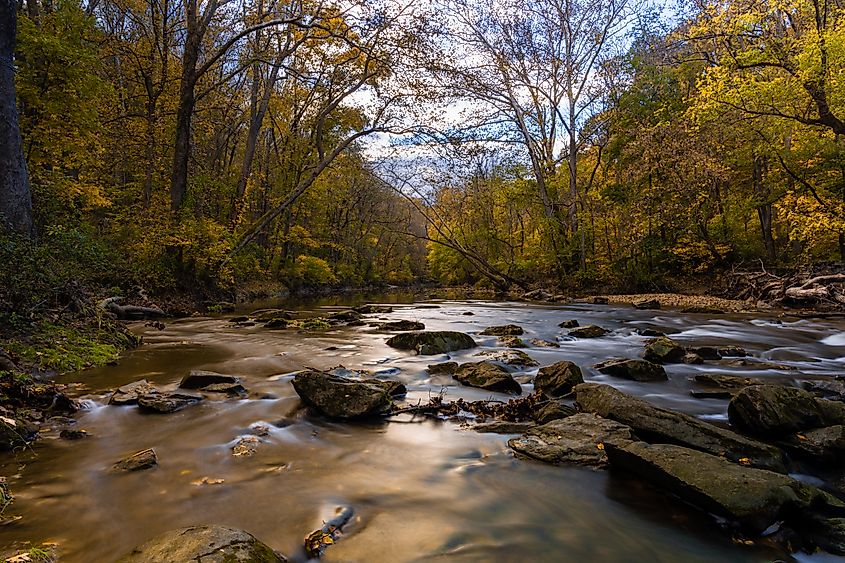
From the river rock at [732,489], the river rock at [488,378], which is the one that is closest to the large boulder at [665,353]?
the river rock at [488,378]

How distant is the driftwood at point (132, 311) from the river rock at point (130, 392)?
20.8 feet

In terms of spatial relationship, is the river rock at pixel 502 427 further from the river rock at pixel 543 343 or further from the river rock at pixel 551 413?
the river rock at pixel 543 343

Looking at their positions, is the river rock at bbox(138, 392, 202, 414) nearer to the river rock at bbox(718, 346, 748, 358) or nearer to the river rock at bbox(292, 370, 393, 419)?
the river rock at bbox(292, 370, 393, 419)

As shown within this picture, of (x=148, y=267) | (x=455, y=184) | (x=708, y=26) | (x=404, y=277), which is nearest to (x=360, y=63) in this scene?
(x=455, y=184)

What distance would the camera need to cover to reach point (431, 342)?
326 inches

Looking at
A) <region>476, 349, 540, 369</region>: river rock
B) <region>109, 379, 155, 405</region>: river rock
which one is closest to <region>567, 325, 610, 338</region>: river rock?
<region>476, 349, 540, 369</region>: river rock

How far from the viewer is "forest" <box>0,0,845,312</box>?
12.2m

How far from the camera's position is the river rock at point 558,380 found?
5.54m

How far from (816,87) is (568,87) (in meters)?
11.8

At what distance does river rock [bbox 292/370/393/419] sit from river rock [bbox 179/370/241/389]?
50.2 inches

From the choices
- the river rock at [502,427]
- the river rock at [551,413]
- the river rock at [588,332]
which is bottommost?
the river rock at [588,332]

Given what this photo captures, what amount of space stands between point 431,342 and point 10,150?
7.70m

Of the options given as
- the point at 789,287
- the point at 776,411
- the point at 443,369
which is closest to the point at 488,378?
the point at 443,369

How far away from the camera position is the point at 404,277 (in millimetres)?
53375
